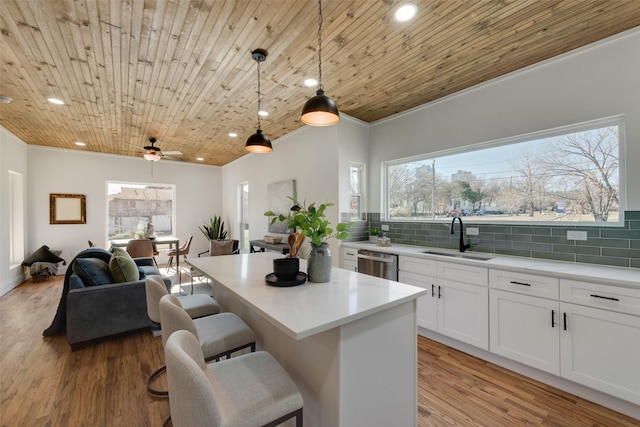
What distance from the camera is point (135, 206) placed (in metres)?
6.85

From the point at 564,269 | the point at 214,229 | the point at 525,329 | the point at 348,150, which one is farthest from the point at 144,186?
the point at 564,269

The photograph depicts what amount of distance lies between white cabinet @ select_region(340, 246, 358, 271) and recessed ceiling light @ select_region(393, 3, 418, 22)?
2530mm

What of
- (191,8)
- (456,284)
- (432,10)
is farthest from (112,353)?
(432,10)

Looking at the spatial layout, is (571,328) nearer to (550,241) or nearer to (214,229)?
(550,241)

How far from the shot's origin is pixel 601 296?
1.87 meters

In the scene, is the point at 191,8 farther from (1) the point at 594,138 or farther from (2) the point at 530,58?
(1) the point at 594,138

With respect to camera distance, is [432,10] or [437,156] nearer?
[432,10]

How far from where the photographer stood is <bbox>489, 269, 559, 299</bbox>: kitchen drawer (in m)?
2.08

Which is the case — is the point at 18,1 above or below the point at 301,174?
above

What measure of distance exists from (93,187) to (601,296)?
8360 mm

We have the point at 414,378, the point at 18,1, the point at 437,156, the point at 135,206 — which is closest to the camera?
the point at 414,378

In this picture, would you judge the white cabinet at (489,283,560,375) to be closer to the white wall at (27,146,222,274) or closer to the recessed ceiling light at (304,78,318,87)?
the recessed ceiling light at (304,78,318,87)

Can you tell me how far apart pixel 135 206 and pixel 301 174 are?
5.02 metres

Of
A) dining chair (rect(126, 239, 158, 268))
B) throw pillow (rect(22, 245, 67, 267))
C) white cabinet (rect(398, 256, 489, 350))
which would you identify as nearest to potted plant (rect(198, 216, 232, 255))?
dining chair (rect(126, 239, 158, 268))
